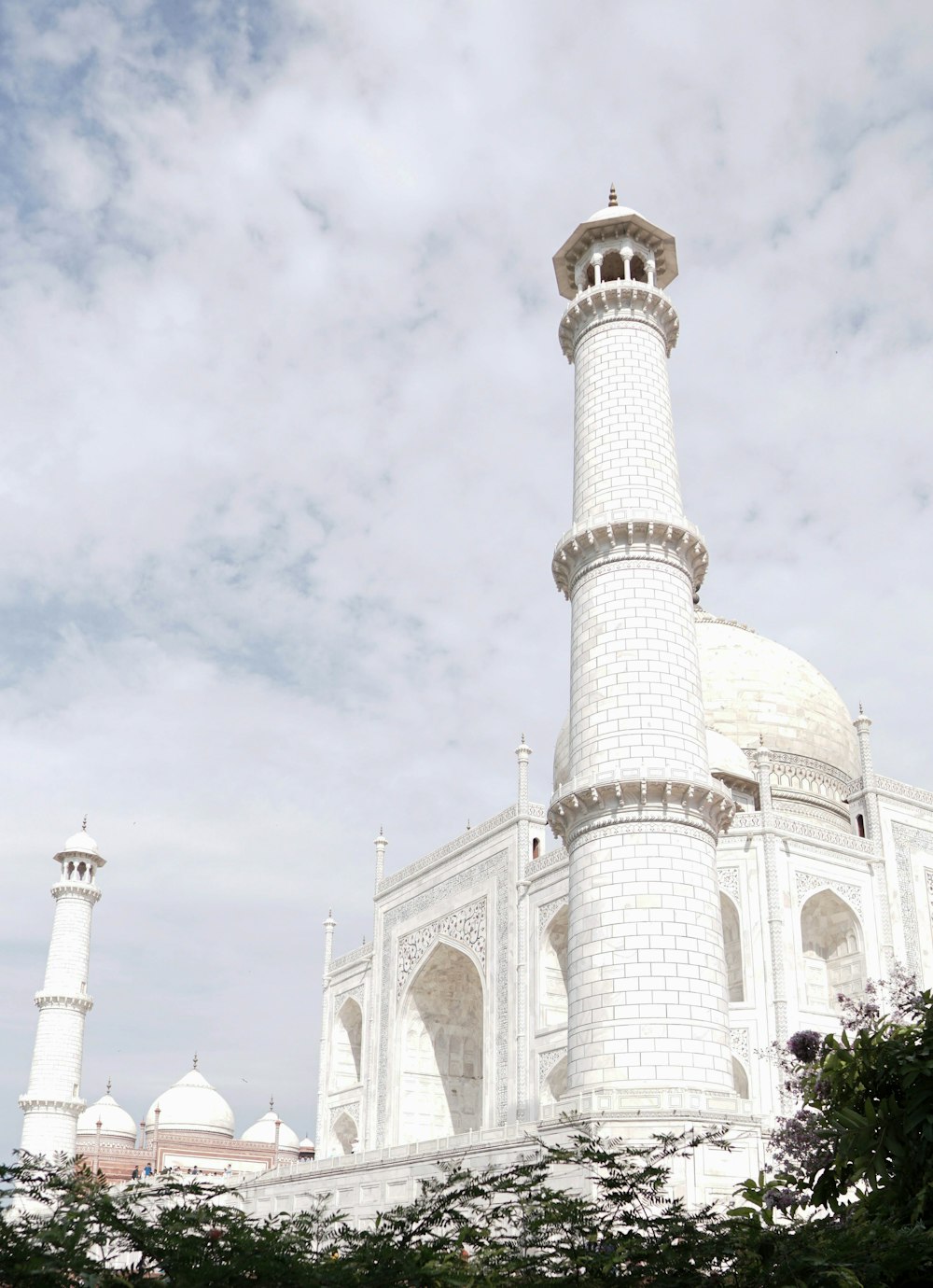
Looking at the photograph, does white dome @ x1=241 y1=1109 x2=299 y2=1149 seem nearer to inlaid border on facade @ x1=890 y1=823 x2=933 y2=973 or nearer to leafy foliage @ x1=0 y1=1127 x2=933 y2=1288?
inlaid border on facade @ x1=890 y1=823 x2=933 y2=973

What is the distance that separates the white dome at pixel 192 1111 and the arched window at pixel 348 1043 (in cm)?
1511

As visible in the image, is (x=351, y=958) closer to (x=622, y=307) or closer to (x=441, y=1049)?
(x=441, y=1049)

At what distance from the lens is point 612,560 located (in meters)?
14.7

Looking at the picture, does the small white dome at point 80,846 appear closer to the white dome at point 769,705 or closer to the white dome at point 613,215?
the white dome at point 769,705

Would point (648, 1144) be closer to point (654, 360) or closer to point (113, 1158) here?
point (654, 360)

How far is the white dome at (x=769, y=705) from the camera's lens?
29375 mm

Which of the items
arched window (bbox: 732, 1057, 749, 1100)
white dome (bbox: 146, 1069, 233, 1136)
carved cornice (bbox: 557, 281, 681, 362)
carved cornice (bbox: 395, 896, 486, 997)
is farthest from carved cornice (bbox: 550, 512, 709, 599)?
white dome (bbox: 146, 1069, 233, 1136)

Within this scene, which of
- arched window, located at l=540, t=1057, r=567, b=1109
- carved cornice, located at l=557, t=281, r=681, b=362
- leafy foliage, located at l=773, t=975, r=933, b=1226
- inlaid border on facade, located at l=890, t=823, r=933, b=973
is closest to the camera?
leafy foliage, located at l=773, t=975, r=933, b=1226

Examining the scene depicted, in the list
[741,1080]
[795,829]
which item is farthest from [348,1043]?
[795,829]

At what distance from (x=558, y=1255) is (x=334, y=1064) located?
27654 mm

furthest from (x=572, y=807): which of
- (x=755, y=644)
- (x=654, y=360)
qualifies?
(x=755, y=644)

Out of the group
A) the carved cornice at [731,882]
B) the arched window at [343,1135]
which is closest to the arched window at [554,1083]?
the carved cornice at [731,882]

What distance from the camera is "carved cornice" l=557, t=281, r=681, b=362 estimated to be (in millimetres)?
16422

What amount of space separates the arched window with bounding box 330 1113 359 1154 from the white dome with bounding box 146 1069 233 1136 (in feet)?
51.2
